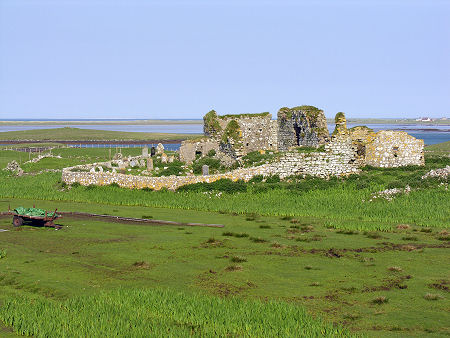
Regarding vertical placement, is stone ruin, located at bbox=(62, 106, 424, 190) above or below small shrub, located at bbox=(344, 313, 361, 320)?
above

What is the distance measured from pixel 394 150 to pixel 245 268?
867 inches

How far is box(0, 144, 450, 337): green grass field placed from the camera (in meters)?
12.1

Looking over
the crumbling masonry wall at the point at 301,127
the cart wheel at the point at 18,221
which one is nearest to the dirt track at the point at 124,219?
the cart wheel at the point at 18,221

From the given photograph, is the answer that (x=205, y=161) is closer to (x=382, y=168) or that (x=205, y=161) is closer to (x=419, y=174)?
(x=382, y=168)

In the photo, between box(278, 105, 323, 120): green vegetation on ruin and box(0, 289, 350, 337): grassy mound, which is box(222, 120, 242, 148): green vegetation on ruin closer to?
box(278, 105, 323, 120): green vegetation on ruin

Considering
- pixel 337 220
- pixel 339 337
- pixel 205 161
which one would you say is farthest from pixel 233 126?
pixel 339 337

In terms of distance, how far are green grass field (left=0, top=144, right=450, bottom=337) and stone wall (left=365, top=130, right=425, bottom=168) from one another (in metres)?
5.18

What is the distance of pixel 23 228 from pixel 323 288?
48.2ft

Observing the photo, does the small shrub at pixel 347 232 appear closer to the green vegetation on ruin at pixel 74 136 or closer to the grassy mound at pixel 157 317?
the grassy mound at pixel 157 317

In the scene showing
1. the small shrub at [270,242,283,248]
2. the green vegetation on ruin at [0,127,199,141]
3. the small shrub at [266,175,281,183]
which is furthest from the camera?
the green vegetation on ruin at [0,127,199,141]

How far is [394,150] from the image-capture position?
35.2m

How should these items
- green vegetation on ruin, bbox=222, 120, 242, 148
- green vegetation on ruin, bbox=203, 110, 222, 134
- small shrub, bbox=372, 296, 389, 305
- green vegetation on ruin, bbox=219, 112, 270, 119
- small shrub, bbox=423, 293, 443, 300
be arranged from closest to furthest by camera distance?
small shrub, bbox=372, 296, 389, 305 → small shrub, bbox=423, 293, 443, 300 → green vegetation on ruin, bbox=222, 120, 242, 148 → green vegetation on ruin, bbox=219, 112, 270, 119 → green vegetation on ruin, bbox=203, 110, 222, 134

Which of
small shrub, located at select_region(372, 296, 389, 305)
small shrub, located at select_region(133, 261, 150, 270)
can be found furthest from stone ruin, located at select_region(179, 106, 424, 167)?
small shrub, located at select_region(372, 296, 389, 305)

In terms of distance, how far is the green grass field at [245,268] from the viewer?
39.6ft
